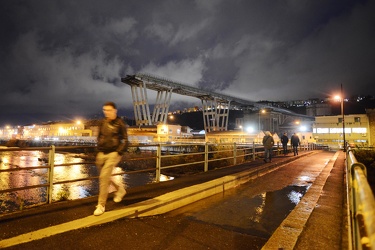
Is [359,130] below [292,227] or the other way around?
the other way around

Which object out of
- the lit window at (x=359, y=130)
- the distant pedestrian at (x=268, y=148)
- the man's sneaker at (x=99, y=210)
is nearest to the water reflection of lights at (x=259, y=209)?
the man's sneaker at (x=99, y=210)

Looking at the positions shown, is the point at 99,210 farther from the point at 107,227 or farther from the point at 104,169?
the point at 104,169

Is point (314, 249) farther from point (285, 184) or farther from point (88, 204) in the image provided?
point (285, 184)

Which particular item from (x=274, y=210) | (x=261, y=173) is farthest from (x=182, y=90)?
(x=274, y=210)

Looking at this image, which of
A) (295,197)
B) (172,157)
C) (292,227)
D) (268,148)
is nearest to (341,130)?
(172,157)

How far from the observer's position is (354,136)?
43906mm

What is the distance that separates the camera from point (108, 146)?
387 centimetres

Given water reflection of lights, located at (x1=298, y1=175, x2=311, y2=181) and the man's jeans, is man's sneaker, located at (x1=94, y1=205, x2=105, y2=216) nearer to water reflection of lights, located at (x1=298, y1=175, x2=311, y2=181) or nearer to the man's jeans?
the man's jeans

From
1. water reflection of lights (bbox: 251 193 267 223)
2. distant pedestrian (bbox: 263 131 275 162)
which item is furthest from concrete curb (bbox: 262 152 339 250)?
distant pedestrian (bbox: 263 131 275 162)

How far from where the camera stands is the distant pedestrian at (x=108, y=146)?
3.88 metres

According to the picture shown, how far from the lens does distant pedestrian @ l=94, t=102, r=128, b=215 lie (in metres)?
3.88

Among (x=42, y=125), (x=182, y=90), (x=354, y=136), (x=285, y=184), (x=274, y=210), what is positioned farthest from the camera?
(x=42, y=125)

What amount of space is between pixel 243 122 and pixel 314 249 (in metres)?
91.3

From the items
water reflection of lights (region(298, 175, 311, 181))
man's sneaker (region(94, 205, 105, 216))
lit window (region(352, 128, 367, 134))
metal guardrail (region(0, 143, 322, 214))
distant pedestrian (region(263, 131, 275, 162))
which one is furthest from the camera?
lit window (region(352, 128, 367, 134))
